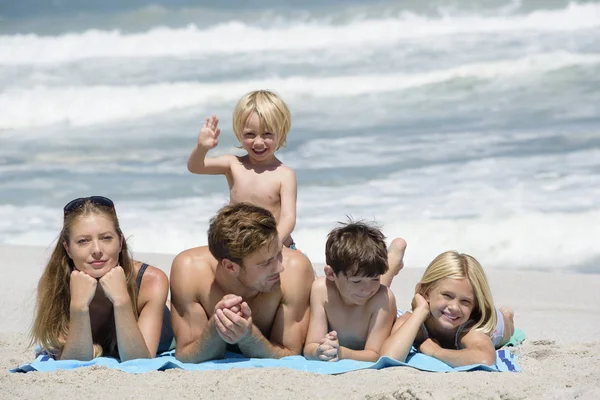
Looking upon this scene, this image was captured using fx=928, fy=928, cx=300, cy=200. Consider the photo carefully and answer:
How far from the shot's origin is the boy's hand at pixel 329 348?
4.13m

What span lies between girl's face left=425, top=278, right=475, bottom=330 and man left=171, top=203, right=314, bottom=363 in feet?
2.02

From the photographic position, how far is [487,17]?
19.5 meters

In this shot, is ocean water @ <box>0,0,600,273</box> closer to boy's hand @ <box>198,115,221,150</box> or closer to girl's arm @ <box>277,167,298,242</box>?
girl's arm @ <box>277,167,298,242</box>

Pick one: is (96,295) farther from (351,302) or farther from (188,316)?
(351,302)

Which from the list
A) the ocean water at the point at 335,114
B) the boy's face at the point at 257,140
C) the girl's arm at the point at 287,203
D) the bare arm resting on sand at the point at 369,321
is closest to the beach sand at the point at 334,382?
the bare arm resting on sand at the point at 369,321

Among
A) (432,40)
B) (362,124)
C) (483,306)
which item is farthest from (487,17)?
(483,306)

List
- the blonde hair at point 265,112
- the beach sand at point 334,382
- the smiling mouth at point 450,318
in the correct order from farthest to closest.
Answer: the blonde hair at point 265,112, the smiling mouth at point 450,318, the beach sand at point 334,382

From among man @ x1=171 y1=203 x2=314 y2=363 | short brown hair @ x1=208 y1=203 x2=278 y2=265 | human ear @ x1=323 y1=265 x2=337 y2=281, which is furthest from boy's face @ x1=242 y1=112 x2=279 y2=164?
human ear @ x1=323 y1=265 x2=337 y2=281

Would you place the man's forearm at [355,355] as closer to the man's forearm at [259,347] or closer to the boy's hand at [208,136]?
the man's forearm at [259,347]

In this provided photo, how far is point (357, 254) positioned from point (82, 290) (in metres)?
1.22

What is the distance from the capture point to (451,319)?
4.35m

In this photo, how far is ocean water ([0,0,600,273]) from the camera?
973cm

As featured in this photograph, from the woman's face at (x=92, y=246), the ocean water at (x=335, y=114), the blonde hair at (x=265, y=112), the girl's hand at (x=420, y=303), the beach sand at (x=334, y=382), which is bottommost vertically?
the beach sand at (x=334, y=382)

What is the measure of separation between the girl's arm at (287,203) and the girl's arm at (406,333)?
0.92 meters
